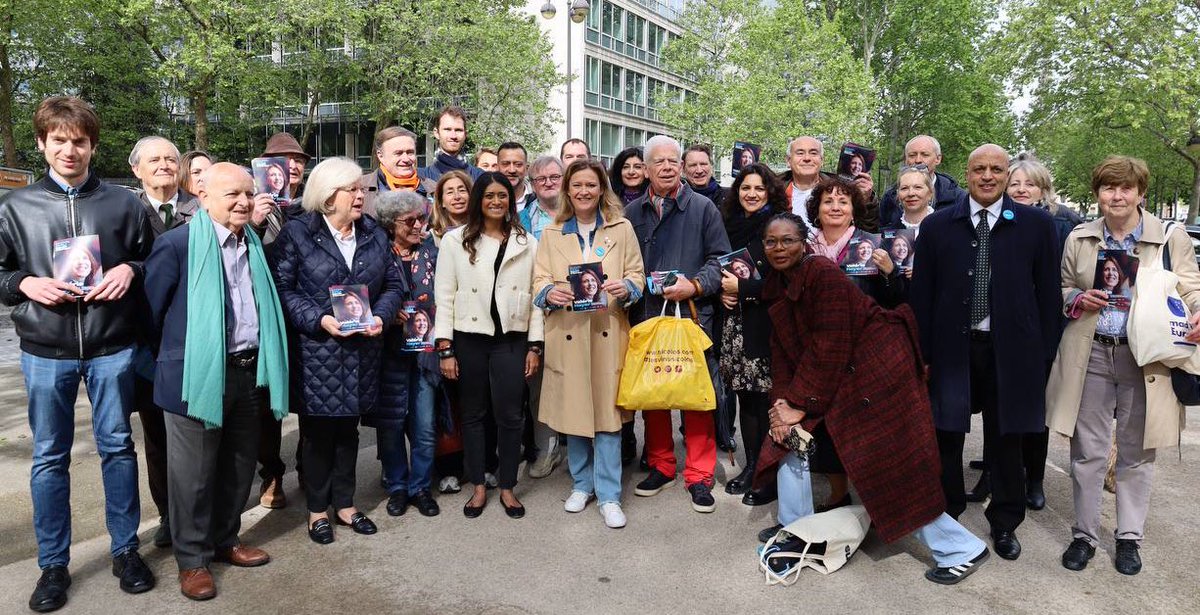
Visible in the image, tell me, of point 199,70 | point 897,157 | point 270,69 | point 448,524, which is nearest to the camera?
point 448,524

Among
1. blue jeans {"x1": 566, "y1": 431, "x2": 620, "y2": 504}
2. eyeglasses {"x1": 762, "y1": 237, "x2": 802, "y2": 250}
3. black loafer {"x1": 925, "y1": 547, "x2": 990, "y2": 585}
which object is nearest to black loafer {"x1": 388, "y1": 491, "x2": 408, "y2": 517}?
blue jeans {"x1": 566, "y1": 431, "x2": 620, "y2": 504}

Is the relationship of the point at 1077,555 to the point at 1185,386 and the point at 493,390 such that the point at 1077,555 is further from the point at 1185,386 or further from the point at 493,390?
the point at 493,390

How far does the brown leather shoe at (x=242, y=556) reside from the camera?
404 cm

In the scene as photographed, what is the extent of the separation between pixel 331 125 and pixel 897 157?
29.9 metres

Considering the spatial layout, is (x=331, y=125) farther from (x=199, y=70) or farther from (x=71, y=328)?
(x=71, y=328)

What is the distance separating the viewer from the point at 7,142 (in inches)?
1024

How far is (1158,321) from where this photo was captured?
150 inches

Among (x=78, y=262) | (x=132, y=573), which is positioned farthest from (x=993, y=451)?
(x=78, y=262)

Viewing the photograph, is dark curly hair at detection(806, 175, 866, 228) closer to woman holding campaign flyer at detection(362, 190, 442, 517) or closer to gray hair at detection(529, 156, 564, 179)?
gray hair at detection(529, 156, 564, 179)

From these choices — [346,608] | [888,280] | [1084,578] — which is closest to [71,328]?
[346,608]

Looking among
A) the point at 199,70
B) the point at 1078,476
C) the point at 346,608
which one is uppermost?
the point at 199,70

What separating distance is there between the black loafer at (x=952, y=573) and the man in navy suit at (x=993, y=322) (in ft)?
1.35

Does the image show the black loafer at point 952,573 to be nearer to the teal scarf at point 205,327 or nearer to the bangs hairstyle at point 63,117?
the teal scarf at point 205,327

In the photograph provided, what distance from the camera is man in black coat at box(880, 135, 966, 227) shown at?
5.96 m
